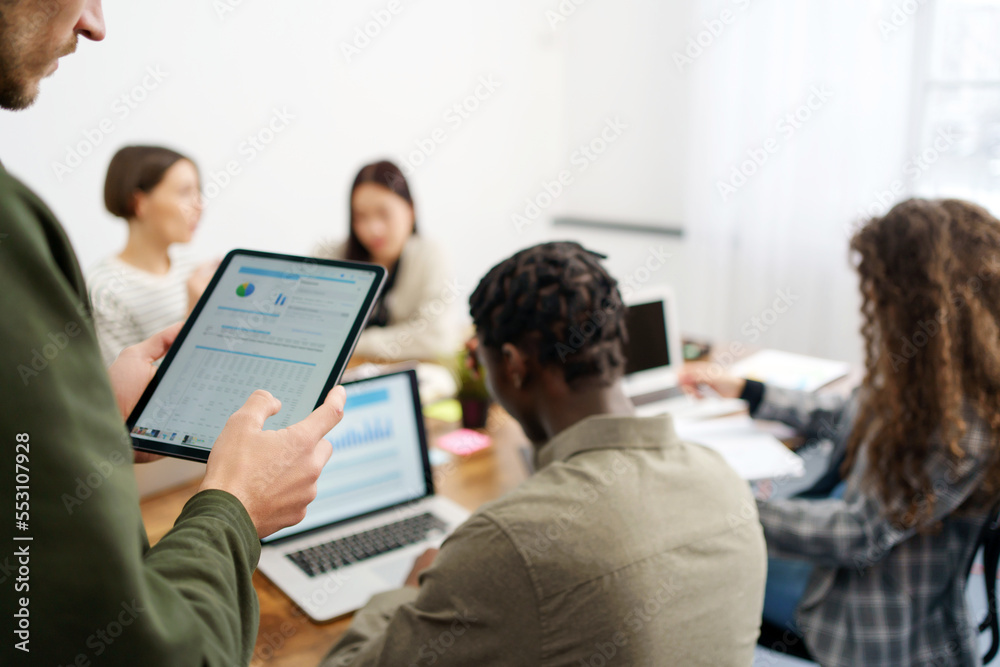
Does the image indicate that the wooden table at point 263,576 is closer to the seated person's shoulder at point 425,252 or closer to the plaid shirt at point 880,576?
the plaid shirt at point 880,576

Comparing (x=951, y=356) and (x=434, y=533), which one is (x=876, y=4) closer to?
(x=951, y=356)

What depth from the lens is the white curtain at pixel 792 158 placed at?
3.25 meters

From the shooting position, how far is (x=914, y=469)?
4.72 feet

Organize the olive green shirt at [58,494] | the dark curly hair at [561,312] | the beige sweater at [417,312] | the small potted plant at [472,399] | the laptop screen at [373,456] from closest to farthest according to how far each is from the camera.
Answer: the olive green shirt at [58,494] < the dark curly hair at [561,312] < the laptop screen at [373,456] < the small potted plant at [472,399] < the beige sweater at [417,312]

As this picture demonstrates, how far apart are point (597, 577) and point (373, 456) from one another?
752 millimetres

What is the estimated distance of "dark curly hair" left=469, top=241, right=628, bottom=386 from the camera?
1.21 meters

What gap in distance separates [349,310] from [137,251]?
183 centimetres

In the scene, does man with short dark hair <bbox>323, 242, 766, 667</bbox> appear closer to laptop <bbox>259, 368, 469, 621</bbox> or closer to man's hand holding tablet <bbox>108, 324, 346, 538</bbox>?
laptop <bbox>259, 368, 469, 621</bbox>

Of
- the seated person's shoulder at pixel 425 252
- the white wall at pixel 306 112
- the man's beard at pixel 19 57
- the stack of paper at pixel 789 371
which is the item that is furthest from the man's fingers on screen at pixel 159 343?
the white wall at pixel 306 112

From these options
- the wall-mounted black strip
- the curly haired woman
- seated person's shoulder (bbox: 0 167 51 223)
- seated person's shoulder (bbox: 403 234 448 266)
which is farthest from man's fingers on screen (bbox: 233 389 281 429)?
the wall-mounted black strip

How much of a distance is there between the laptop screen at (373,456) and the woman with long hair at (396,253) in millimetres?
1141

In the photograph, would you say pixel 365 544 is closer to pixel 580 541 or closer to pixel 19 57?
pixel 580 541

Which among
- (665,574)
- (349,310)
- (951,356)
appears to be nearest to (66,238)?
(349,310)

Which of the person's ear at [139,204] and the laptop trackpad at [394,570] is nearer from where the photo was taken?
the laptop trackpad at [394,570]
